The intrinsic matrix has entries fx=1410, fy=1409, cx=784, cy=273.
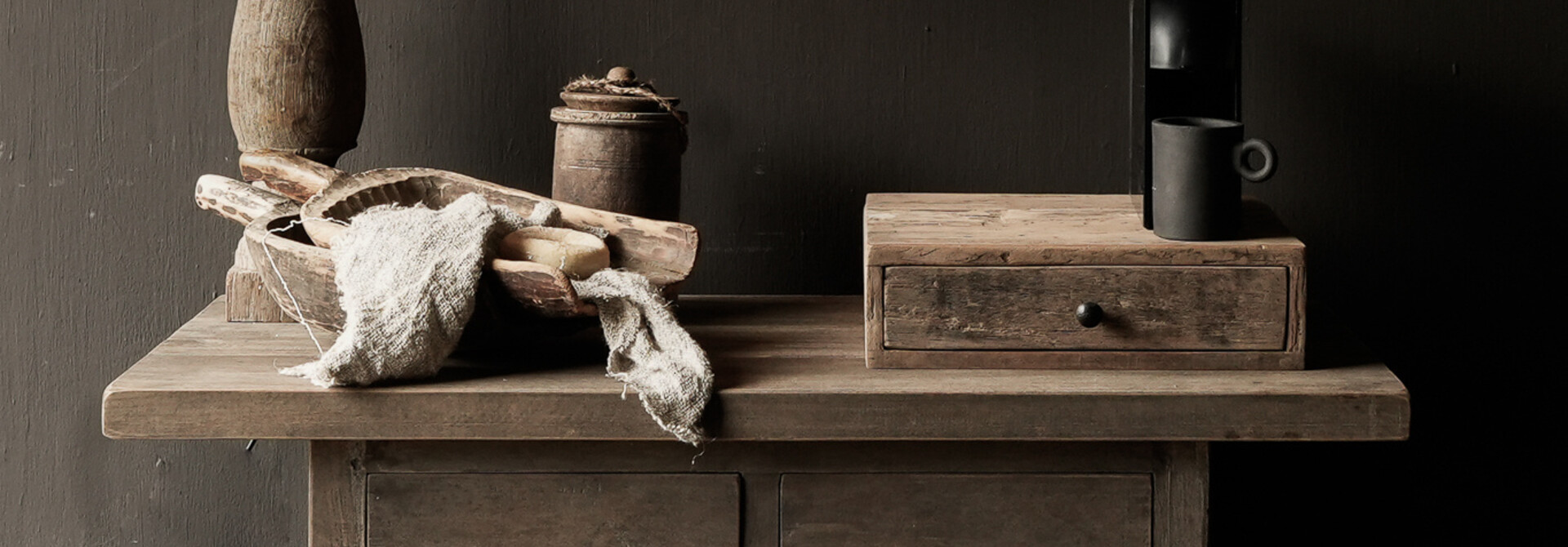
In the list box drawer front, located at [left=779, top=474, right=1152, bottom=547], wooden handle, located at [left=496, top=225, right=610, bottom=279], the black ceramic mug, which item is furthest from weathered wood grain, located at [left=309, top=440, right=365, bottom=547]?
the black ceramic mug

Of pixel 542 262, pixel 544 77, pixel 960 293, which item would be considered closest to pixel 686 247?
pixel 542 262

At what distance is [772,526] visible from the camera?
3.83 feet

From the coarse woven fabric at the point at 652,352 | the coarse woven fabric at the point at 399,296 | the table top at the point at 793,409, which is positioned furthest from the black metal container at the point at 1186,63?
the coarse woven fabric at the point at 399,296

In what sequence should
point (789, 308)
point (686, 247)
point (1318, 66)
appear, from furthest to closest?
point (1318, 66) < point (789, 308) < point (686, 247)

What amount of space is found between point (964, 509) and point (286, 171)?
0.72m

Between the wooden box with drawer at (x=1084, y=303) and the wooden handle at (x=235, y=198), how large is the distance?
56 centimetres

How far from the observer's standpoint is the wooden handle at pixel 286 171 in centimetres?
135

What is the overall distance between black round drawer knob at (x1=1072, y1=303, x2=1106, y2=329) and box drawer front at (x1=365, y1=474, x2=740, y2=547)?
12.3 inches

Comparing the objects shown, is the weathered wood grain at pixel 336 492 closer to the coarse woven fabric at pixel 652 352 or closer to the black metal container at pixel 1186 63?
the coarse woven fabric at pixel 652 352

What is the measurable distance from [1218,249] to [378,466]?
2.33 feet

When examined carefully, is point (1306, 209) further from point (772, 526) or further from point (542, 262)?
point (542, 262)

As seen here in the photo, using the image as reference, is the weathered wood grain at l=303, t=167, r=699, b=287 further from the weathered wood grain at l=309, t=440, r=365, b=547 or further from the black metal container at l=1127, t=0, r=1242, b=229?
the black metal container at l=1127, t=0, r=1242, b=229

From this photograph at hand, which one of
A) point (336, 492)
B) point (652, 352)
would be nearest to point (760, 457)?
point (652, 352)

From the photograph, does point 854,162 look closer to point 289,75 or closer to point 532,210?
point 532,210
